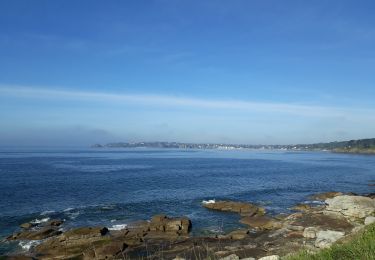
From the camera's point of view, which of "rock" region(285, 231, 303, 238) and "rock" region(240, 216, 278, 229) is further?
"rock" region(240, 216, 278, 229)

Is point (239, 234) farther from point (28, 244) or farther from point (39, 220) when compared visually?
point (39, 220)

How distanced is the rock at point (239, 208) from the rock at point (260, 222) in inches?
121

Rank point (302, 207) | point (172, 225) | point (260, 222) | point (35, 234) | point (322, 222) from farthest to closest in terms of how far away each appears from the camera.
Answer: point (302, 207) → point (260, 222) → point (322, 222) → point (172, 225) → point (35, 234)

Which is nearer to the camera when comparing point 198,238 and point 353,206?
point 198,238

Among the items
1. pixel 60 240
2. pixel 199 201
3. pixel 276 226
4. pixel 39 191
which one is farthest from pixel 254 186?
pixel 60 240

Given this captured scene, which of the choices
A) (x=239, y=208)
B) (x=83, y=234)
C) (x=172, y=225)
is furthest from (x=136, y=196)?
(x=83, y=234)

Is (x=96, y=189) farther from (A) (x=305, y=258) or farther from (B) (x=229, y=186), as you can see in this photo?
(A) (x=305, y=258)

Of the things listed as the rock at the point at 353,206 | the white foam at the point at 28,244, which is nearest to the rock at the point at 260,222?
the rock at the point at 353,206

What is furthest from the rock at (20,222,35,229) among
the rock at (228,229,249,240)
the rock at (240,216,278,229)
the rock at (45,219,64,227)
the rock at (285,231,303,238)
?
the rock at (285,231,303,238)

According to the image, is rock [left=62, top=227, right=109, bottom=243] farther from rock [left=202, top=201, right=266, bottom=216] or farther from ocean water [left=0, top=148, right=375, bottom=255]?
rock [left=202, top=201, right=266, bottom=216]

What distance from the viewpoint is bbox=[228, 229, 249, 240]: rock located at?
3083 centimetres

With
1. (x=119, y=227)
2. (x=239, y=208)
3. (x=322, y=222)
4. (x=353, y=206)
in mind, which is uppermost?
(x=353, y=206)

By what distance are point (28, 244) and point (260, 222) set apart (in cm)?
2103

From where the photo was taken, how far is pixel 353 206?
35.8 metres
